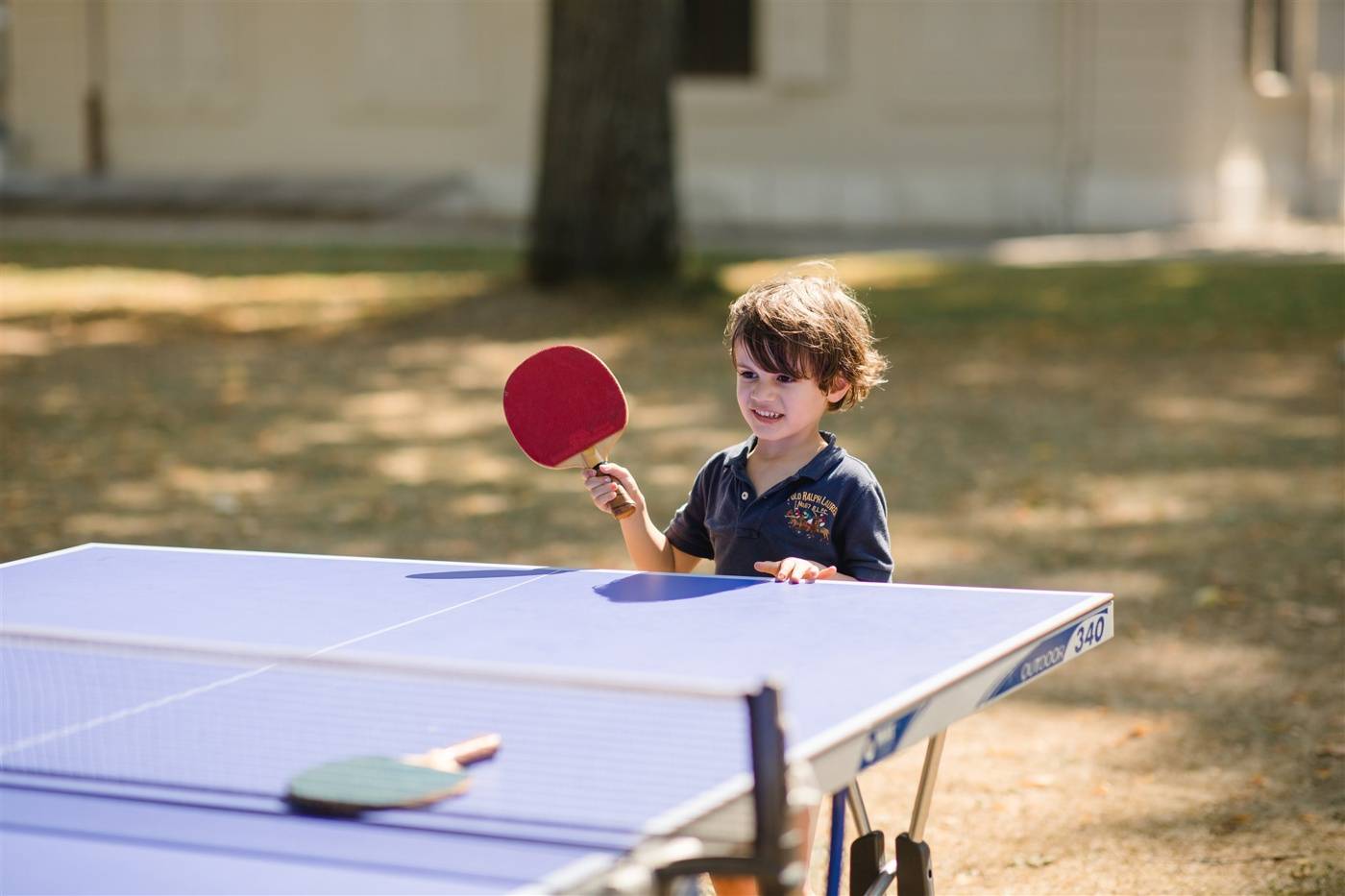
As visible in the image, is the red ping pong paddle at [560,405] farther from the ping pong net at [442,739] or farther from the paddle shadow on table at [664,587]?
the ping pong net at [442,739]

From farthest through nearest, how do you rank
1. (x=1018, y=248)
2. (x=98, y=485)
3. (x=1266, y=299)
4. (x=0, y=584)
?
1. (x=1018, y=248)
2. (x=1266, y=299)
3. (x=98, y=485)
4. (x=0, y=584)

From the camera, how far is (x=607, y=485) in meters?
3.36

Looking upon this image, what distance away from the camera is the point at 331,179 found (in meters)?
22.0

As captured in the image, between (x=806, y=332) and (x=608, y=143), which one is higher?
(x=608, y=143)

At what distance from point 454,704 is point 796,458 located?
1.13 metres

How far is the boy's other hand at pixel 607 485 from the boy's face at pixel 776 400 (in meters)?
0.26

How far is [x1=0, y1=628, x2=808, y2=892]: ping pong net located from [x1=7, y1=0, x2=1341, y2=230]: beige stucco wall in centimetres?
1813

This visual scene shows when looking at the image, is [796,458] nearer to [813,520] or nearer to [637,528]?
[813,520]

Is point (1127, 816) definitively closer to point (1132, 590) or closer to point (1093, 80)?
point (1132, 590)

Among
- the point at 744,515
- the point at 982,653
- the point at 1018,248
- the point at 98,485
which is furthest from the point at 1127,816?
the point at 1018,248

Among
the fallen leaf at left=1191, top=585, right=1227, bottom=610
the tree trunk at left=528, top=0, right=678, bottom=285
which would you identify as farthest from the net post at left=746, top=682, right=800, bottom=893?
the tree trunk at left=528, top=0, right=678, bottom=285

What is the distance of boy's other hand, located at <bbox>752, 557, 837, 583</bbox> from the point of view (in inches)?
123

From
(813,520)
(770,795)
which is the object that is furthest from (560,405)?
(770,795)

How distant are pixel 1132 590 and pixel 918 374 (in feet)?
15.6
